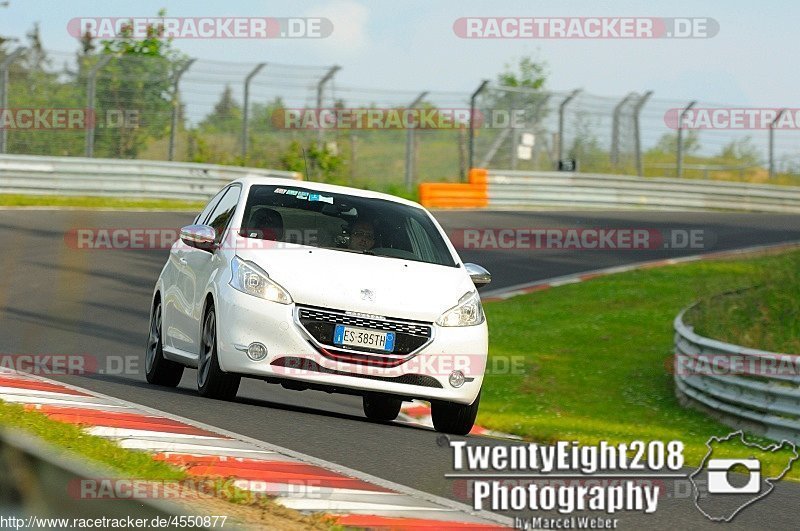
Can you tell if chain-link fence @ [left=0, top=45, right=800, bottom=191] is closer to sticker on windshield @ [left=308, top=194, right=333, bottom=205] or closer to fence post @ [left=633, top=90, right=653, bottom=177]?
fence post @ [left=633, top=90, right=653, bottom=177]

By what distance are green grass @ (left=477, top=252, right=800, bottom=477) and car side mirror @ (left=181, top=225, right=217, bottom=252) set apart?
3.75m

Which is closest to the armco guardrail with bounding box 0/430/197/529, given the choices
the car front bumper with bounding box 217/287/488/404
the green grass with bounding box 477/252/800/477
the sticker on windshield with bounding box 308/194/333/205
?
the car front bumper with bounding box 217/287/488/404

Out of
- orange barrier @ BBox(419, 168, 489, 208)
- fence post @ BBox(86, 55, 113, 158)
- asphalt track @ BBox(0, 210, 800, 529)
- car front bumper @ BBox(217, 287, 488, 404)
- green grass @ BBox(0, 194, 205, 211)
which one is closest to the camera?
asphalt track @ BBox(0, 210, 800, 529)

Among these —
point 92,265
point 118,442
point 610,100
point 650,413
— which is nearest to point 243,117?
point 610,100

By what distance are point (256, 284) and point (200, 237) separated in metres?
0.83

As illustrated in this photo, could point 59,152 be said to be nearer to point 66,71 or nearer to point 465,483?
point 66,71

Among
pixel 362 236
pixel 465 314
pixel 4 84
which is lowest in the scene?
pixel 465 314

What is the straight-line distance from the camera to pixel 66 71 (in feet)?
98.1

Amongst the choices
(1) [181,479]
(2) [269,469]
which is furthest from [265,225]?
(1) [181,479]

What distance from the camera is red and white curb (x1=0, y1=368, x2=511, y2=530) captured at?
584 cm

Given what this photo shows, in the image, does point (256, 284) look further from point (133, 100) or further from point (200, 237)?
point (133, 100)

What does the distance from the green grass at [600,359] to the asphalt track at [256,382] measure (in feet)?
5.41

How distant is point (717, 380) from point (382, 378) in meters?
5.77

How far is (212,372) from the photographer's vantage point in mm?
9195
